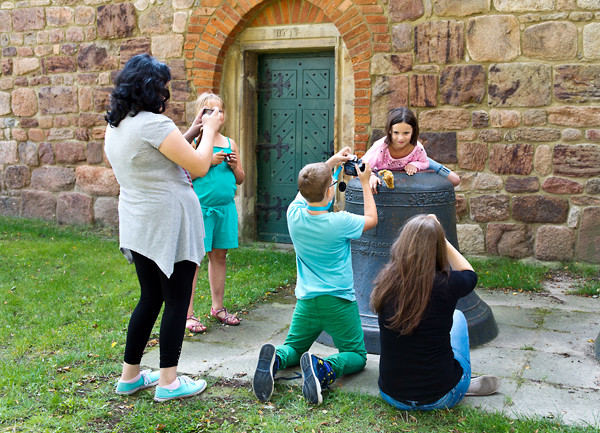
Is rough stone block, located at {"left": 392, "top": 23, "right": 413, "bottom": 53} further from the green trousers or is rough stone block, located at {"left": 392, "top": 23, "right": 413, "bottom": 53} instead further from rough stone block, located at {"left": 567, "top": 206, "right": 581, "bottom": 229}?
the green trousers

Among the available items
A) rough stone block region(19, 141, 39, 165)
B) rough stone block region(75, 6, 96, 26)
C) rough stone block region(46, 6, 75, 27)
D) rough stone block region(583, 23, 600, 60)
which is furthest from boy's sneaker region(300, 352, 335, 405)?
rough stone block region(19, 141, 39, 165)

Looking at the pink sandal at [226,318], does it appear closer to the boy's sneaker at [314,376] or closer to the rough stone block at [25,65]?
the boy's sneaker at [314,376]

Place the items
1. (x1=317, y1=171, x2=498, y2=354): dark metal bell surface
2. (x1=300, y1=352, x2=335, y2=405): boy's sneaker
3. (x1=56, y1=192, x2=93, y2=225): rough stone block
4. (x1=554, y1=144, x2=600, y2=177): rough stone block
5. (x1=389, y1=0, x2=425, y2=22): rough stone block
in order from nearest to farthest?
(x1=300, y1=352, x2=335, y2=405): boy's sneaker
(x1=317, y1=171, x2=498, y2=354): dark metal bell surface
(x1=554, y1=144, x2=600, y2=177): rough stone block
(x1=389, y1=0, x2=425, y2=22): rough stone block
(x1=56, y1=192, x2=93, y2=225): rough stone block

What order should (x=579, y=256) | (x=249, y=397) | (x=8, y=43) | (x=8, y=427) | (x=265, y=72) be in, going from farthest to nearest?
(x=8, y=43), (x=265, y=72), (x=579, y=256), (x=249, y=397), (x=8, y=427)

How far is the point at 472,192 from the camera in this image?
261 inches

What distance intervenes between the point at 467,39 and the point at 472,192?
161 centimetres

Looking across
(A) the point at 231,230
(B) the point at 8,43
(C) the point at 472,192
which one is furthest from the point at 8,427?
(B) the point at 8,43

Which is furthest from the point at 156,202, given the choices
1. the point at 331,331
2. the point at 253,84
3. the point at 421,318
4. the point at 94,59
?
the point at 94,59

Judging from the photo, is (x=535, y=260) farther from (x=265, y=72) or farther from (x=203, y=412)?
(x=203, y=412)

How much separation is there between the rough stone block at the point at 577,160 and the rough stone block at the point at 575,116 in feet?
0.72

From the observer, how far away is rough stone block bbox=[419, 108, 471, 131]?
21.5ft

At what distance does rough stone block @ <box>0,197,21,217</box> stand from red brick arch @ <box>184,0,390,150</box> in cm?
357

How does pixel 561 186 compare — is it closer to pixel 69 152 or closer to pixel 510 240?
pixel 510 240

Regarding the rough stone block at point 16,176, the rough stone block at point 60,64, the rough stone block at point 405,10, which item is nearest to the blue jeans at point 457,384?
the rough stone block at point 405,10
